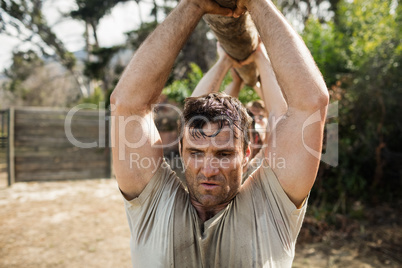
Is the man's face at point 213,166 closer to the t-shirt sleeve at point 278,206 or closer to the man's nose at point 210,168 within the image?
the man's nose at point 210,168

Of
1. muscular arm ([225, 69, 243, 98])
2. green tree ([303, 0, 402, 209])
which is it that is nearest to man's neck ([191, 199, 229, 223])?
muscular arm ([225, 69, 243, 98])

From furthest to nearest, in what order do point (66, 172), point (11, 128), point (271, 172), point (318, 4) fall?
point (318, 4) → point (66, 172) → point (11, 128) → point (271, 172)

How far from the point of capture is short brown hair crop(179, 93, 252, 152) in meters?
1.44

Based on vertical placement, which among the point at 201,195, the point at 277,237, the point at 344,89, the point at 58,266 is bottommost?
the point at 58,266

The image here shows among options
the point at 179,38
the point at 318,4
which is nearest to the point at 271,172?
the point at 179,38

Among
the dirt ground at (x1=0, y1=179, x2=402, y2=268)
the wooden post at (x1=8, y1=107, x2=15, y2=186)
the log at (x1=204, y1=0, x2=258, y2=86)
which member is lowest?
the dirt ground at (x1=0, y1=179, x2=402, y2=268)

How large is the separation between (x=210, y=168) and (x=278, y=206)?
34 cm

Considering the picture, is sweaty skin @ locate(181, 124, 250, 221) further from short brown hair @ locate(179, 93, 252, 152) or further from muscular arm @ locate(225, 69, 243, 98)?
muscular arm @ locate(225, 69, 243, 98)

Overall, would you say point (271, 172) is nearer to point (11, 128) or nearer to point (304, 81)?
point (304, 81)

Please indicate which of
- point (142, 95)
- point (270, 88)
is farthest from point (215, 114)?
point (270, 88)

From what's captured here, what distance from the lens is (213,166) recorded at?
139cm

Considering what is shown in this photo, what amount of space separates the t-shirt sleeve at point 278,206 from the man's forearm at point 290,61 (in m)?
0.35

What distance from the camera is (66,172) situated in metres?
8.50

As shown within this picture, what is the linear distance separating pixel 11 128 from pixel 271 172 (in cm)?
804
